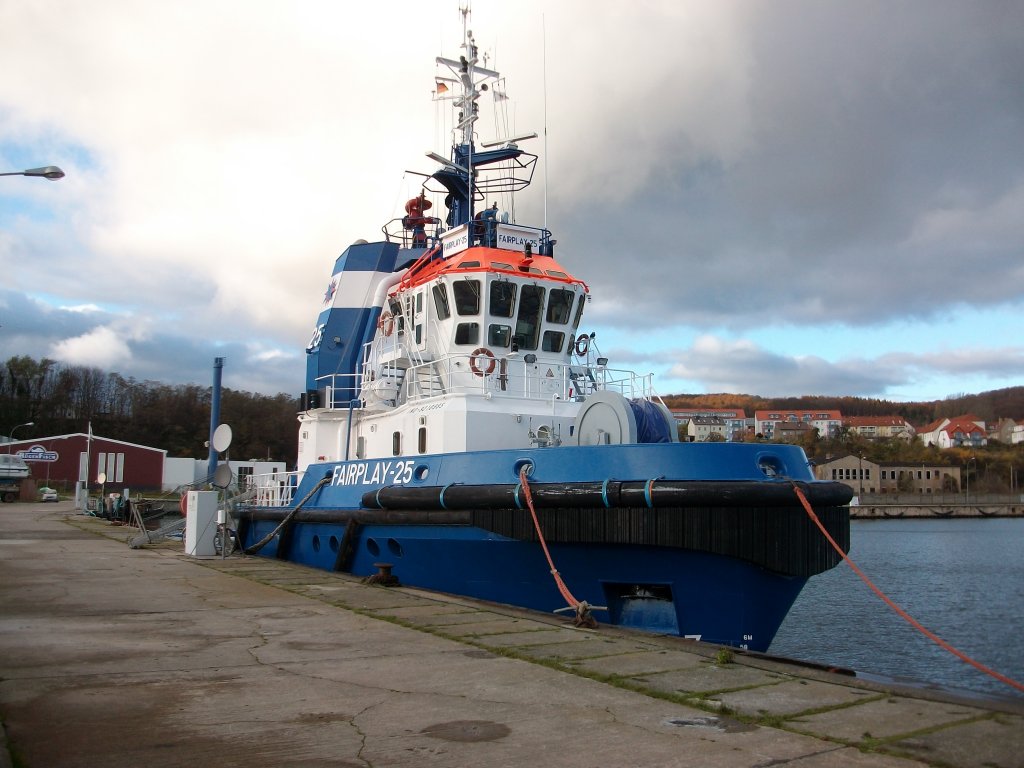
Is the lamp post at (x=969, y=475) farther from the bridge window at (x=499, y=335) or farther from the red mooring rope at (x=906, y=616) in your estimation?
the red mooring rope at (x=906, y=616)

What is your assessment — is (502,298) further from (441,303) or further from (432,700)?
(432,700)

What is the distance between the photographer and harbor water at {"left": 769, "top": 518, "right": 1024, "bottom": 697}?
11336 millimetres

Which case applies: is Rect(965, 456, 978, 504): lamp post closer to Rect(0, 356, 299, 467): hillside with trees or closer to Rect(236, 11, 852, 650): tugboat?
Rect(0, 356, 299, 467): hillside with trees

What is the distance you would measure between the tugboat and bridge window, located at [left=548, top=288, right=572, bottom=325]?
0.03m

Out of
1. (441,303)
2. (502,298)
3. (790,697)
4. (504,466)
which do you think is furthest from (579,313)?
(790,697)

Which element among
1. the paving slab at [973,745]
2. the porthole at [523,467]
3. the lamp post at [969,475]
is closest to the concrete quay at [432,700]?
the paving slab at [973,745]

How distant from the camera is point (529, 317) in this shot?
11742 millimetres

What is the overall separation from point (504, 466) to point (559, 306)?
3.64 metres

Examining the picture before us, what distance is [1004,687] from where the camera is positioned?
427 inches

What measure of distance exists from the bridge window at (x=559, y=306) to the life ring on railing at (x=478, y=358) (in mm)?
1102

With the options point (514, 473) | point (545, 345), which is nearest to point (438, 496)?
point (514, 473)

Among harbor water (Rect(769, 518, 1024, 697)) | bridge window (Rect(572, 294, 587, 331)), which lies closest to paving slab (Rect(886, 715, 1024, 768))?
harbor water (Rect(769, 518, 1024, 697))

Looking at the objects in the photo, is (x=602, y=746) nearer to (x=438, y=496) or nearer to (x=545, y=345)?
(x=438, y=496)

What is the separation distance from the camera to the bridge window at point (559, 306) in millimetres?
11828
